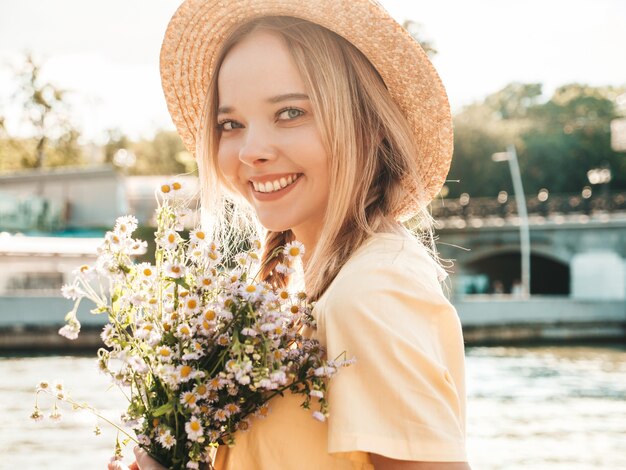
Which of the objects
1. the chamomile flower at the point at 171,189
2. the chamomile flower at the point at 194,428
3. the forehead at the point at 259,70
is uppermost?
the forehead at the point at 259,70

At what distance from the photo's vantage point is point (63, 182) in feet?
102

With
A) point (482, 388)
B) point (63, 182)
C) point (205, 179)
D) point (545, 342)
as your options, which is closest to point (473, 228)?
point (545, 342)

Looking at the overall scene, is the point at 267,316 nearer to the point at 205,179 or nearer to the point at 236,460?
the point at 236,460

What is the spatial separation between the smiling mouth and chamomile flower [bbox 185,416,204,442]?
1.60ft

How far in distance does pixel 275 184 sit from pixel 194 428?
0.50 m

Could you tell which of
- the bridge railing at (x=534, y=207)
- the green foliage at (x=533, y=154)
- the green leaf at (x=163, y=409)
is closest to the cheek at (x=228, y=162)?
the green leaf at (x=163, y=409)

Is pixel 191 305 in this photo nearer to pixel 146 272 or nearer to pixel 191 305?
pixel 191 305

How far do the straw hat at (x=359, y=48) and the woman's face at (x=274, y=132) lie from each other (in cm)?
11

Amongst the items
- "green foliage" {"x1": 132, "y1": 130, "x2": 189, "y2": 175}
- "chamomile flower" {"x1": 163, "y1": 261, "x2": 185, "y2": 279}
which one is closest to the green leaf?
"chamomile flower" {"x1": 163, "y1": 261, "x2": 185, "y2": 279}

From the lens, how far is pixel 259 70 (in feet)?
5.13

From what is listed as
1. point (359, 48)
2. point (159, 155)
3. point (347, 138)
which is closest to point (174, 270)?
point (347, 138)

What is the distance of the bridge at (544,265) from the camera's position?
68.0 feet

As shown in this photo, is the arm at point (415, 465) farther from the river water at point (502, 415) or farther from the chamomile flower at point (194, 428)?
the river water at point (502, 415)

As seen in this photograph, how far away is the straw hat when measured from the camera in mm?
1570
